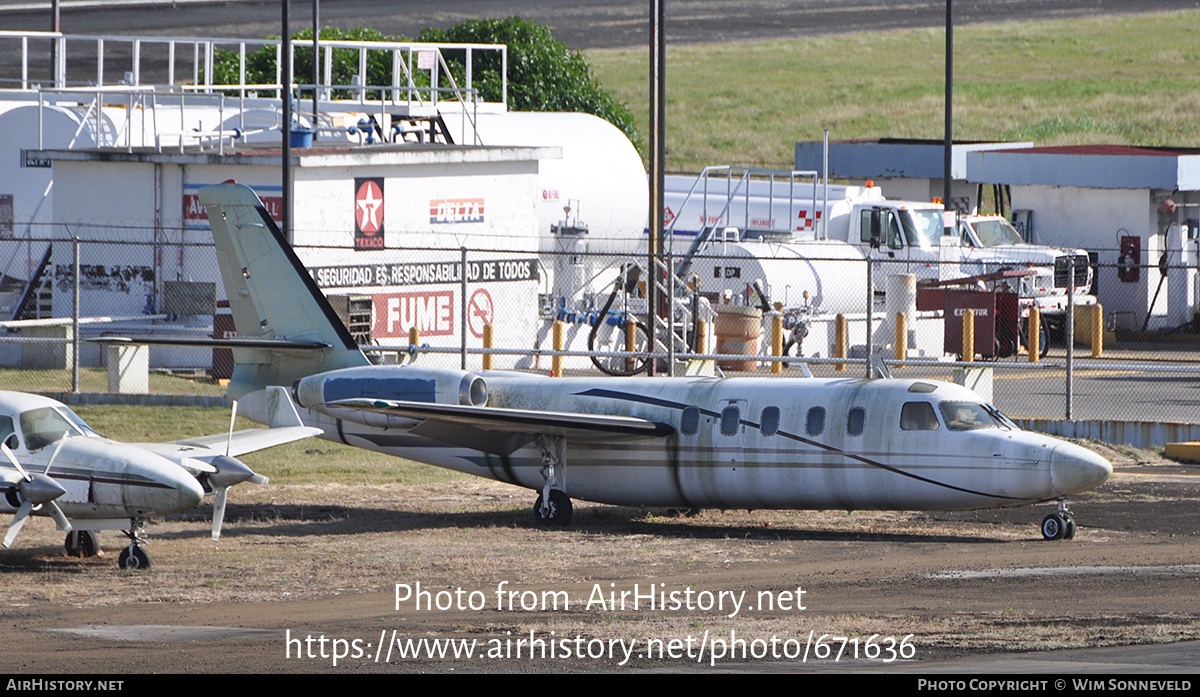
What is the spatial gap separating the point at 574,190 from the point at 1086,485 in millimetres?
21846

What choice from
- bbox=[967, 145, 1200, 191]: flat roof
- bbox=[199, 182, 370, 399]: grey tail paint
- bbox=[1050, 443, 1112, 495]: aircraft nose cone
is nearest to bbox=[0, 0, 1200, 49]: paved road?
bbox=[967, 145, 1200, 191]: flat roof

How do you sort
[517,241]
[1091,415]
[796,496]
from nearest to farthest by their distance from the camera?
[796,496] < [1091,415] < [517,241]

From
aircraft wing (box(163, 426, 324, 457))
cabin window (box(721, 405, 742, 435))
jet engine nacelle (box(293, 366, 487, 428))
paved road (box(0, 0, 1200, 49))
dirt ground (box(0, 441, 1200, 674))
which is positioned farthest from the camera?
paved road (box(0, 0, 1200, 49))

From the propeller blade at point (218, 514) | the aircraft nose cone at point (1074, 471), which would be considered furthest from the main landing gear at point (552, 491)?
the aircraft nose cone at point (1074, 471)

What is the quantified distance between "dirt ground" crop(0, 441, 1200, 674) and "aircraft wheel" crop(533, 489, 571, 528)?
0.73ft

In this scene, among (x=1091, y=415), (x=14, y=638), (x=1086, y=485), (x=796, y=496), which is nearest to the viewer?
(x=14, y=638)

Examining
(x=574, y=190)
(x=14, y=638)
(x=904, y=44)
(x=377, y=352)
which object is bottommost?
(x=14, y=638)

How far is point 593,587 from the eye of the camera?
15258 millimetres

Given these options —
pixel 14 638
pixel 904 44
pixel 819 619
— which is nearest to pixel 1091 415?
pixel 819 619

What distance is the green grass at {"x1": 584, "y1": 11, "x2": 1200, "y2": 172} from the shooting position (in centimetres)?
7019

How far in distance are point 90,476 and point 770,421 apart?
7138mm

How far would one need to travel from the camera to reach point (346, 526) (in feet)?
63.5

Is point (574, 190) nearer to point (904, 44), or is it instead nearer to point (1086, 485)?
point (1086, 485)

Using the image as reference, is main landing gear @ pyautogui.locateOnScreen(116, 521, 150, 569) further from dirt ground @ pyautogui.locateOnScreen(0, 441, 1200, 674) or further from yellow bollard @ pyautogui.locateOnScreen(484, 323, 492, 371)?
yellow bollard @ pyautogui.locateOnScreen(484, 323, 492, 371)
